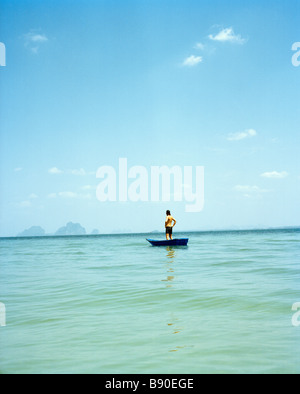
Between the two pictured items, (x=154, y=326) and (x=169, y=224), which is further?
(x=169, y=224)

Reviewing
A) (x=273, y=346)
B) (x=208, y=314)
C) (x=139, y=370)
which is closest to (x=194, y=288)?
(x=208, y=314)

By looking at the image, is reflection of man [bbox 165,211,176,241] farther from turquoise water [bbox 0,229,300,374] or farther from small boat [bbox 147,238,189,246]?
turquoise water [bbox 0,229,300,374]

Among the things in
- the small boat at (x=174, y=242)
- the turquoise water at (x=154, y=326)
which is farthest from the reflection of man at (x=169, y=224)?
the turquoise water at (x=154, y=326)

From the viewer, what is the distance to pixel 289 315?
5242 mm

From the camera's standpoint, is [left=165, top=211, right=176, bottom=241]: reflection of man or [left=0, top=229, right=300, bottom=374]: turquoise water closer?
[left=0, top=229, right=300, bottom=374]: turquoise water

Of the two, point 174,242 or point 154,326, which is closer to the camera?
point 154,326

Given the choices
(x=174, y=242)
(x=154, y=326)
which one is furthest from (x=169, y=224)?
(x=154, y=326)

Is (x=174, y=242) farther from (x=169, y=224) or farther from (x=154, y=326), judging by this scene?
(x=154, y=326)

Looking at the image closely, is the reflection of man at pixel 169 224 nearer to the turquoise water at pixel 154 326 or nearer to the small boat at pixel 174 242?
the small boat at pixel 174 242

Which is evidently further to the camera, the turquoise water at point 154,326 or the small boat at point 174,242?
the small boat at point 174,242

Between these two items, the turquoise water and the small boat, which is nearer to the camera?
the turquoise water

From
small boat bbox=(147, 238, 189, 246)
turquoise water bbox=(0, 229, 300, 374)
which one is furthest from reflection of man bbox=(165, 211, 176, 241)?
turquoise water bbox=(0, 229, 300, 374)

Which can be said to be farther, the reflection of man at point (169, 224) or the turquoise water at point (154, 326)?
the reflection of man at point (169, 224)

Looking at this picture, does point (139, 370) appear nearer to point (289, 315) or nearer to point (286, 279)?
point (289, 315)
